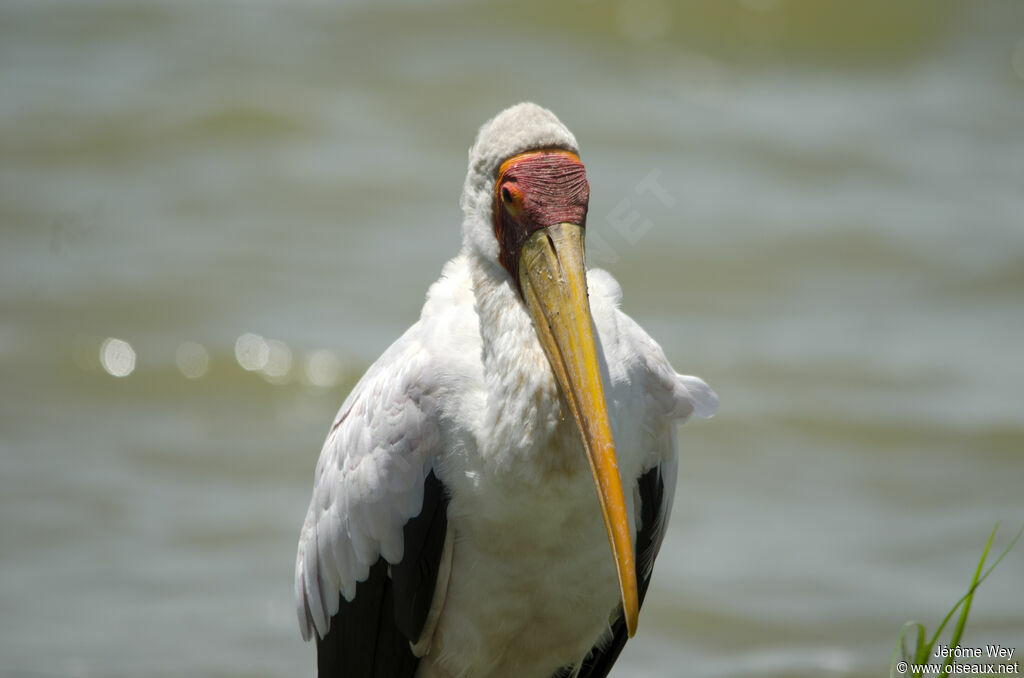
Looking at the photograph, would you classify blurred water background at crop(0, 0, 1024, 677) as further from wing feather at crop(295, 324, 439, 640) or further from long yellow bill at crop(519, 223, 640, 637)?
long yellow bill at crop(519, 223, 640, 637)

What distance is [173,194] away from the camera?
45.3 ft

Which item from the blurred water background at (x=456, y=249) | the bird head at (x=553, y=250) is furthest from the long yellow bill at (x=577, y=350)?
the blurred water background at (x=456, y=249)

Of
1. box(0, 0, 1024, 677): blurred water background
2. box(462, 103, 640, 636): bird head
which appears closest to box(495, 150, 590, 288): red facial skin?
box(462, 103, 640, 636): bird head

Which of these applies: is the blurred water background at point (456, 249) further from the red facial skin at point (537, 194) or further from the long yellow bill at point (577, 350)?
the red facial skin at point (537, 194)

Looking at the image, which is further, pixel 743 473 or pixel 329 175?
pixel 329 175

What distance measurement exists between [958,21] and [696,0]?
124 inches

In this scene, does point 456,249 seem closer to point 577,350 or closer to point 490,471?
point 490,471

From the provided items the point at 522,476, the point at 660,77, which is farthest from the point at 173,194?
the point at 522,476

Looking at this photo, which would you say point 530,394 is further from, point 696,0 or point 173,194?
point 696,0

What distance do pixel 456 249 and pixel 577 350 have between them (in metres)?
8.68

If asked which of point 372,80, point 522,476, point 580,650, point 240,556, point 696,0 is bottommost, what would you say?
point 580,650

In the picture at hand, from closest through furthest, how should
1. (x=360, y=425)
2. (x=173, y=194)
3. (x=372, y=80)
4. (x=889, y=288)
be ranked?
(x=360, y=425)
(x=889, y=288)
(x=173, y=194)
(x=372, y=80)

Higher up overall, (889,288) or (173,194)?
(173,194)

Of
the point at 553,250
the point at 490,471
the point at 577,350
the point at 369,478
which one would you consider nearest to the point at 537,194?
the point at 553,250
